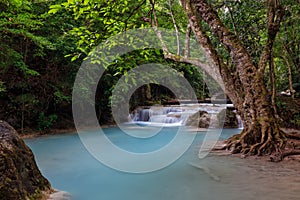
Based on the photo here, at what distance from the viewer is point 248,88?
18.5 feet

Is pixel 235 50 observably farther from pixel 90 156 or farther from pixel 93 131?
pixel 93 131

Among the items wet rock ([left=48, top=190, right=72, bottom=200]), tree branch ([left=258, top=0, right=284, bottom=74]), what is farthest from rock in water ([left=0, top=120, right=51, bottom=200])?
tree branch ([left=258, top=0, right=284, bottom=74])

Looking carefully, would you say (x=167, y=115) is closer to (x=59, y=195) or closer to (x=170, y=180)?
(x=170, y=180)

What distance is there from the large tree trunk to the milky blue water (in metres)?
0.65

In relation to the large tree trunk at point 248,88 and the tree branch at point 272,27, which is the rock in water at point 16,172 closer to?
the large tree trunk at point 248,88

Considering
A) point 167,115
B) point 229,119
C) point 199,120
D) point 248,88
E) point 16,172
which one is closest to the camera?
point 16,172

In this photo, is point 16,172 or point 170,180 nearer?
point 16,172

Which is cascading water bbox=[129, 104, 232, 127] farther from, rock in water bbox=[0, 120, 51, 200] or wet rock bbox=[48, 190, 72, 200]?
rock in water bbox=[0, 120, 51, 200]

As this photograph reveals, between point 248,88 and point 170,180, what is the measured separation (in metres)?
2.67

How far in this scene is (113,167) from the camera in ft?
17.2

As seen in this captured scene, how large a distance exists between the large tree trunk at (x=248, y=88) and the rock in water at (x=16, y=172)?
393cm

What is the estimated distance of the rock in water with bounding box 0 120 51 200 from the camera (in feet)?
8.57

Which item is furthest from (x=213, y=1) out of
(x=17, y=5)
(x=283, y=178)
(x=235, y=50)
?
(x=283, y=178)

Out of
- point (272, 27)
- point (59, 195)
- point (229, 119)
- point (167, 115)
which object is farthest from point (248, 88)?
point (167, 115)
